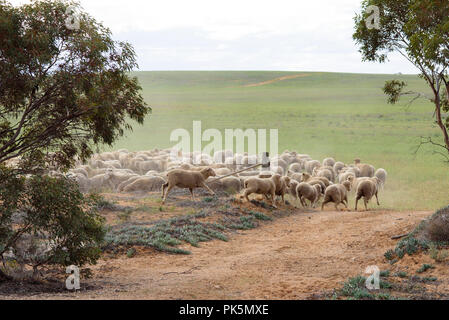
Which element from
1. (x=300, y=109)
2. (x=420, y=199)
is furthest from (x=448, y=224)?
(x=300, y=109)

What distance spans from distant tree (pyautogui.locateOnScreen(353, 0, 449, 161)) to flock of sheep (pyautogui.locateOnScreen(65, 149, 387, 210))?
5.18 meters

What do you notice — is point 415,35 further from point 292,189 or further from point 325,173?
point 325,173

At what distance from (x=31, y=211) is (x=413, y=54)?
32.9 ft

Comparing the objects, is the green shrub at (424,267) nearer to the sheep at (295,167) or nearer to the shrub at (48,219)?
the shrub at (48,219)

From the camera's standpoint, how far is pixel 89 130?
10562mm

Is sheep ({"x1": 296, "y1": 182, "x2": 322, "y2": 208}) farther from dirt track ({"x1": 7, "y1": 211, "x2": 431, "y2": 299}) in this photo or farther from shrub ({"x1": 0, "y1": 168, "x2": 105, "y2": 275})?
shrub ({"x1": 0, "y1": 168, "x2": 105, "y2": 275})

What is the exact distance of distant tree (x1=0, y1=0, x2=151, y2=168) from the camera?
30.7 feet

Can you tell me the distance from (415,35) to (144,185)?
505 inches

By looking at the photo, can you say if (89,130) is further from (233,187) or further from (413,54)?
(233,187)

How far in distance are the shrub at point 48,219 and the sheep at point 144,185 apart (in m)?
11.1

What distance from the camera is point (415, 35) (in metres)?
12.8

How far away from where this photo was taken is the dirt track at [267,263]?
9414mm

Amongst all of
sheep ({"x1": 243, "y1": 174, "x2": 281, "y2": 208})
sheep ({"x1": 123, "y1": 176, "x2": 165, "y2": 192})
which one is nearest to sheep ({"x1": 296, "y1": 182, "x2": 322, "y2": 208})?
sheep ({"x1": 243, "y1": 174, "x2": 281, "y2": 208})
